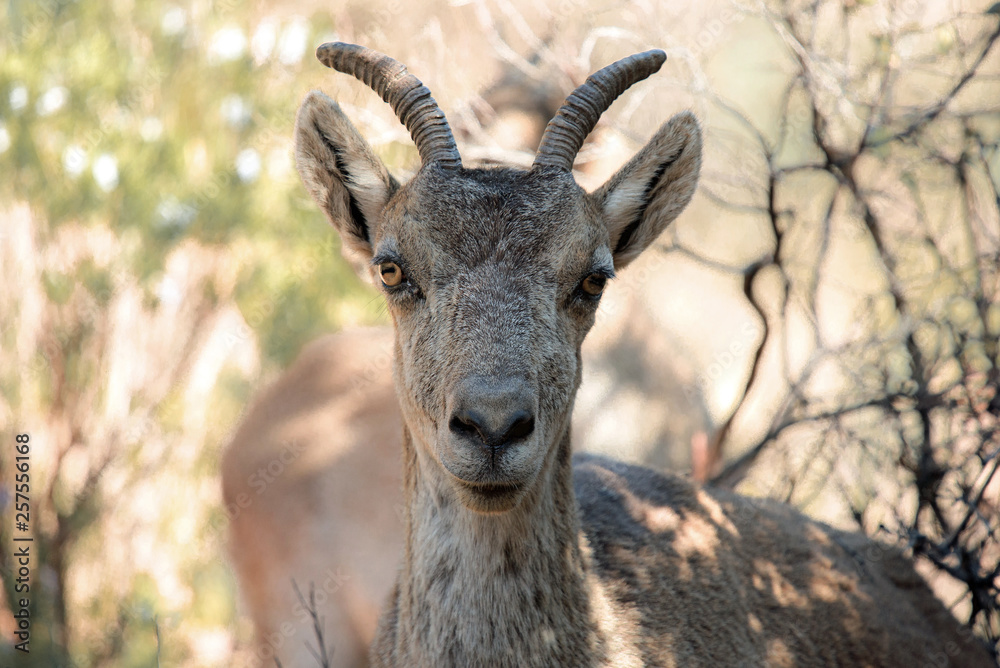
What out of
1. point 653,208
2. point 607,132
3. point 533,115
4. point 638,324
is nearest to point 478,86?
point 533,115

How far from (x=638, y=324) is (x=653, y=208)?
5.87m

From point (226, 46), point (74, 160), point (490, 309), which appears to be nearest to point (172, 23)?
A: point (226, 46)

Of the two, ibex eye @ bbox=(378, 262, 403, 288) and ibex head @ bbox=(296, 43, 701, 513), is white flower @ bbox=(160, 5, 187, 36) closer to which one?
ibex head @ bbox=(296, 43, 701, 513)

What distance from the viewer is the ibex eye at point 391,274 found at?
3795 mm

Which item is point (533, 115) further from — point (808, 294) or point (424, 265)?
point (424, 265)

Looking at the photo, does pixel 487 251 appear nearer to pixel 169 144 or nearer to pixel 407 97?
pixel 407 97

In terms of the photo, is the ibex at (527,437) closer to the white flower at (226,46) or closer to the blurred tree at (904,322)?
the blurred tree at (904,322)

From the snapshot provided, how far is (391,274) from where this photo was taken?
12.5 ft

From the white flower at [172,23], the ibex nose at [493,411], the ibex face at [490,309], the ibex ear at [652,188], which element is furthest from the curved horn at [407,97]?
the white flower at [172,23]

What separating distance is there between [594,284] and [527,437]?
872 millimetres

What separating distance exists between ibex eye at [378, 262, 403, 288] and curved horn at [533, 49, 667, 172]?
720mm

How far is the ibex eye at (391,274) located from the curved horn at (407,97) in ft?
1.53

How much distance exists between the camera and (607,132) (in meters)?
9.15

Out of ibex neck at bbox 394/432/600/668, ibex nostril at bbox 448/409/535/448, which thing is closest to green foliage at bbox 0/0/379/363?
ibex neck at bbox 394/432/600/668
